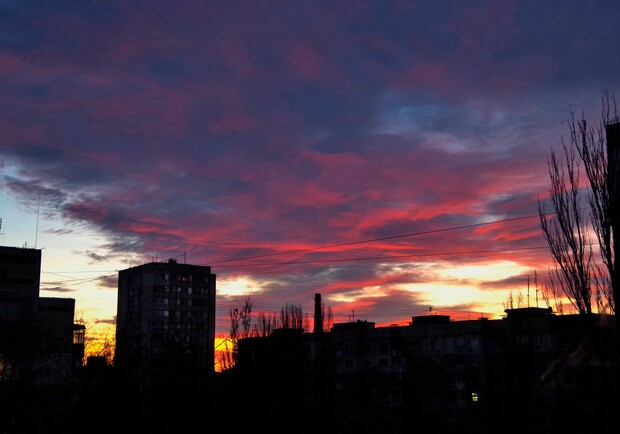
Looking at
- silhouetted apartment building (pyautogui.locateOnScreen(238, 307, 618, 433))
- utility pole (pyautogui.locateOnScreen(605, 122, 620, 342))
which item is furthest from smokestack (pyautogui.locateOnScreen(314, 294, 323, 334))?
utility pole (pyautogui.locateOnScreen(605, 122, 620, 342))

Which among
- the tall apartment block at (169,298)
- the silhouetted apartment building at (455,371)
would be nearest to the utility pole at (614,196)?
the silhouetted apartment building at (455,371)

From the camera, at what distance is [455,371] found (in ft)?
257

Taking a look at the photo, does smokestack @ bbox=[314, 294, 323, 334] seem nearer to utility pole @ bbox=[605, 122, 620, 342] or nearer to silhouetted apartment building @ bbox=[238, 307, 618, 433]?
silhouetted apartment building @ bbox=[238, 307, 618, 433]

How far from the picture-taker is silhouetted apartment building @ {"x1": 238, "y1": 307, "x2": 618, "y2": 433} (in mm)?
5238

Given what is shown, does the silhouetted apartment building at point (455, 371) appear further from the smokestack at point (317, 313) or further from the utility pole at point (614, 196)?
the utility pole at point (614, 196)

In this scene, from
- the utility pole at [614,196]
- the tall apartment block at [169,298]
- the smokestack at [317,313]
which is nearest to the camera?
the utility pole at [614,196]

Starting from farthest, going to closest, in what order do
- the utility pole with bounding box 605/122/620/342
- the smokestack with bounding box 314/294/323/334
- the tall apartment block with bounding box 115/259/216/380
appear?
1. the tall apartment block with bounding box 115/259/216/380
2. the smokestack with bounding box 314/294/323/334
3. the utility pole with bounding box 605/122/620/342

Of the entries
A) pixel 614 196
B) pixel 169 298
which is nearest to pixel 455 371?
pixel 614 196

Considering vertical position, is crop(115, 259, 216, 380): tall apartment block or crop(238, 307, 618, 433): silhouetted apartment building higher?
crop(115, 259, 216, 380): tall apartment block

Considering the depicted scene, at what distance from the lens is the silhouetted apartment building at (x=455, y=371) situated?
17.2 feet

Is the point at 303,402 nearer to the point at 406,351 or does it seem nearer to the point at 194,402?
the point at 194,402

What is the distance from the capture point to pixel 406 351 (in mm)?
90000

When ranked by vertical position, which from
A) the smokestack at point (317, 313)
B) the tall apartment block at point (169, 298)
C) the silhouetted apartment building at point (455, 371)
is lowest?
the silhouetted apartment building at point (455, 371)

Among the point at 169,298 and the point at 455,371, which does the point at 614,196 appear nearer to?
the point at 455,371
